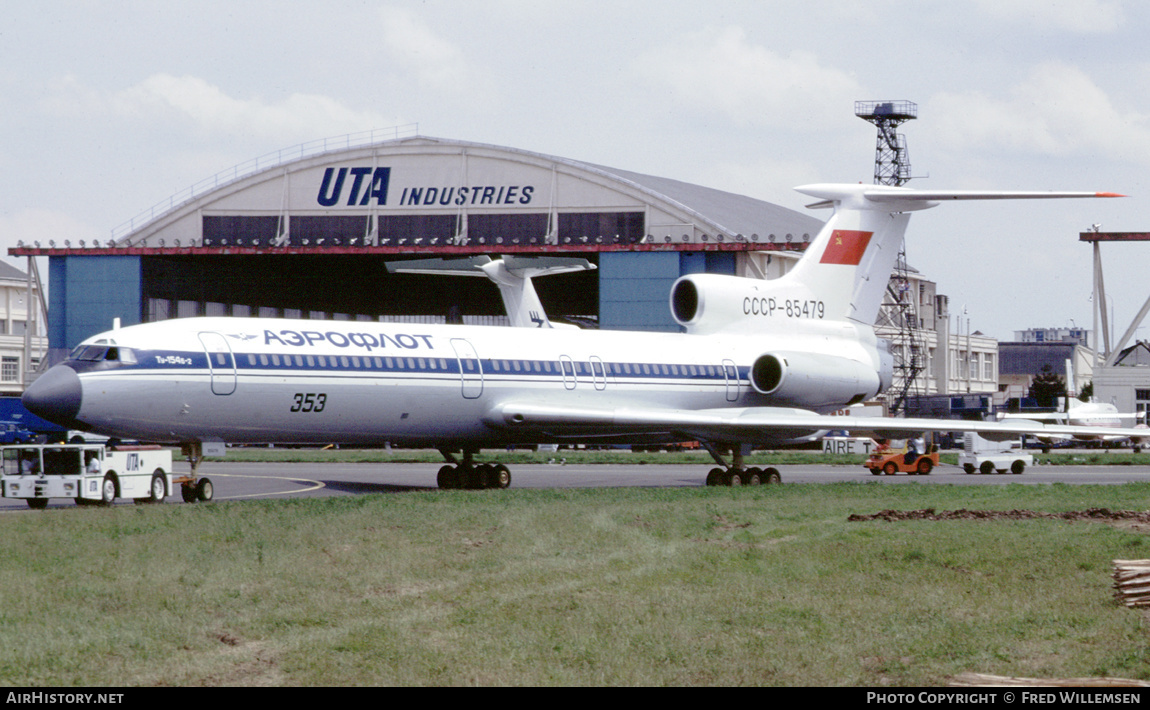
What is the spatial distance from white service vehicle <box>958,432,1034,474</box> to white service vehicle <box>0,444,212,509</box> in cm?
2445

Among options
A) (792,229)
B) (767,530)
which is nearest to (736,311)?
(767,530)

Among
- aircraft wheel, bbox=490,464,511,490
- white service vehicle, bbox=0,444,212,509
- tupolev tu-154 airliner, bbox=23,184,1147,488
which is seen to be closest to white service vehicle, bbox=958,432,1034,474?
tupolev tu-154 airliner, bbox=23,184,1147,488

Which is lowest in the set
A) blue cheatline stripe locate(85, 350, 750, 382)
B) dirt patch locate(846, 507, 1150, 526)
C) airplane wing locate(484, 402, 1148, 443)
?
dirt patch locate(846, 507, 1150, 526)

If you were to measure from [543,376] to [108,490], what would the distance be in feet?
32.6

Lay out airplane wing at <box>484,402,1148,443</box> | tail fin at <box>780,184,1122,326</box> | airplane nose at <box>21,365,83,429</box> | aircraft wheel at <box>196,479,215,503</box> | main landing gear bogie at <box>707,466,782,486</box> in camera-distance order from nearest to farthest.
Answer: airplane nose at <box>21,365,83,429</box> < aircraft wheel at <box>196,479,215,503</box> < airplane wing at <box>484,402,1148,443</box> < main landing gear bogie at <box>707,466,782,486</box> < tail fin at <box>780,184,1122,326</box>

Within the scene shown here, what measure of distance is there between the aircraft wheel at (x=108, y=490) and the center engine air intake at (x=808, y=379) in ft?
53.4

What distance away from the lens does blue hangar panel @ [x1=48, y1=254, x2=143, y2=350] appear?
63.3 metres

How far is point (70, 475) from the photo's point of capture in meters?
24.6

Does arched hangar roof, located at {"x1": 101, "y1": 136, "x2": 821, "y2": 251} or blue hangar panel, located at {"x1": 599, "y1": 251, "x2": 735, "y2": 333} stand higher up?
arched hangar roof, located at {"x1": 101, "y1": 136, "x2": 821, "y2": 251}

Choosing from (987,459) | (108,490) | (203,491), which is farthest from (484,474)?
(987,459)

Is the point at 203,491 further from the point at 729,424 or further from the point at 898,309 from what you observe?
the point at 898,309

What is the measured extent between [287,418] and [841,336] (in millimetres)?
16486

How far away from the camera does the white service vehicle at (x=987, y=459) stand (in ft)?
134

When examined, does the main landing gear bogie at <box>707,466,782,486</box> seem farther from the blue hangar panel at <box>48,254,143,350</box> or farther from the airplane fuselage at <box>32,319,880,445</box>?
the blue hangar panel at <box>48,254,143,350</box>
